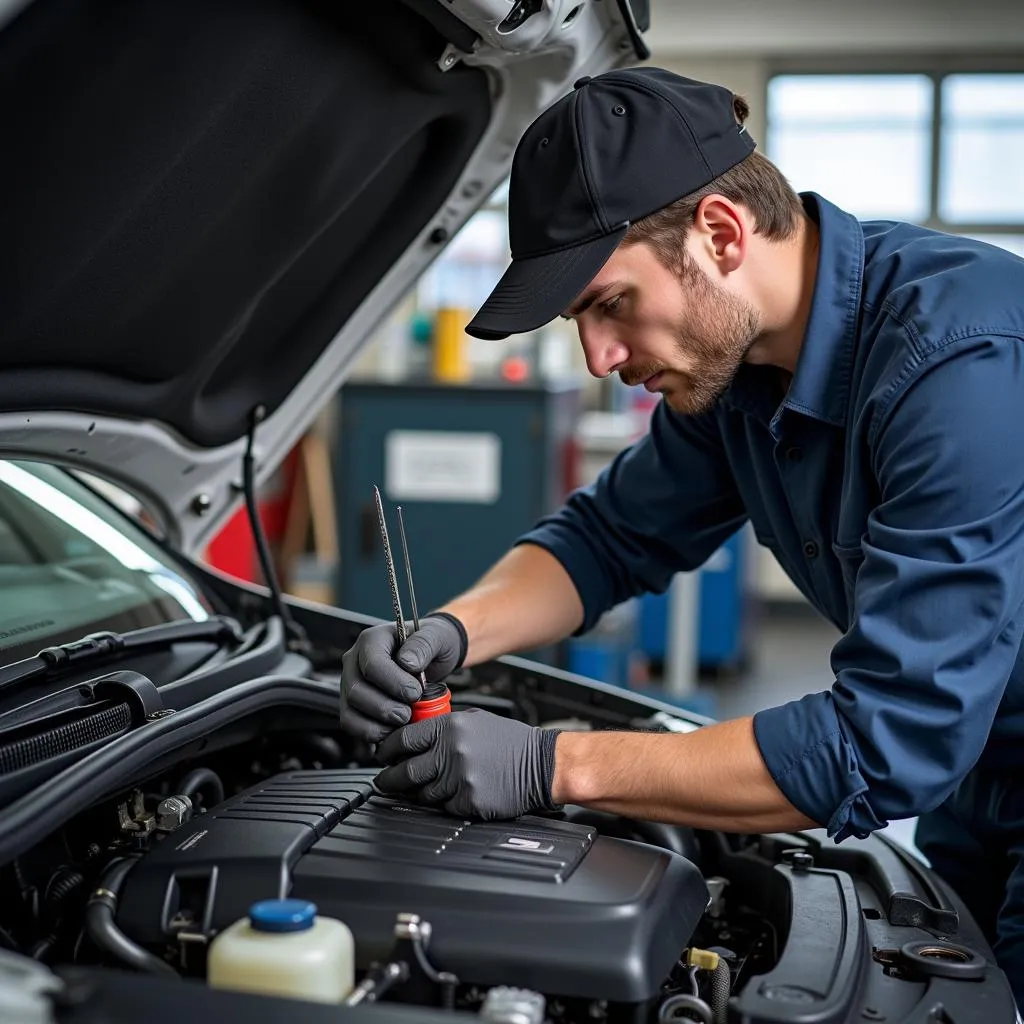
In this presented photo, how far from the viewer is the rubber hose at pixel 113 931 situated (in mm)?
963

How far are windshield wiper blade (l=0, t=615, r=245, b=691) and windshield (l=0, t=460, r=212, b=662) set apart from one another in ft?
0.11

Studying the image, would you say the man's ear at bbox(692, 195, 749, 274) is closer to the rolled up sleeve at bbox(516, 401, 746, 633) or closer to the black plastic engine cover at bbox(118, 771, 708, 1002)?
the rolled up sleeve at bbox(516, 401, 746, 633)

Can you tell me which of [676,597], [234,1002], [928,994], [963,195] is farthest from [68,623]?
[963,195]

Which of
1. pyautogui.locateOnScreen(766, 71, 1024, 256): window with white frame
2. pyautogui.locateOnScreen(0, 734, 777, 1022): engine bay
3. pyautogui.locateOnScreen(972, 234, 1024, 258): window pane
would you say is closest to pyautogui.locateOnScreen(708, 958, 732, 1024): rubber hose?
pyautogui.locateOnScreen(0, 734, 777, 1022): engine bay

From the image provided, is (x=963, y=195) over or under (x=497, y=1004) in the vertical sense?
over

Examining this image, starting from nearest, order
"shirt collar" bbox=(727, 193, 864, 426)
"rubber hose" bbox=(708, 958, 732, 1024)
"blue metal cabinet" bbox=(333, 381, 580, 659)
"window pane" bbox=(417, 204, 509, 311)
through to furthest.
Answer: "rubber hose" bbox=(708, 958, 732, 1024) < "shirt collar" bbox=(727, 193, 864, 426) < "blue metal cabinet" bbox=(333, 381, 580, 659) < "window pane" bbox=(417, 204, 509, 311)

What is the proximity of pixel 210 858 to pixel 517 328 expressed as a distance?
590mm

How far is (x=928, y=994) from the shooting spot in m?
1.03

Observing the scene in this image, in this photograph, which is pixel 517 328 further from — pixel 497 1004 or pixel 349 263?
pixel 497 1004

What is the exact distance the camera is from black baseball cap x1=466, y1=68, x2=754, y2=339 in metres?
1.22

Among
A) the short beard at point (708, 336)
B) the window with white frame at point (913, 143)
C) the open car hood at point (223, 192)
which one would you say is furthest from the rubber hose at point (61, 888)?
the window with white frame at point (913, 143)

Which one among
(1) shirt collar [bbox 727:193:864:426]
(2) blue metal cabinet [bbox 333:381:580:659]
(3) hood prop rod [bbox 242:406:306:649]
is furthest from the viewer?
(2) blue metal cabinet [bbox 333:381:580:659]

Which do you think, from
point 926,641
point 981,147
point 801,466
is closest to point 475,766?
point 926,641

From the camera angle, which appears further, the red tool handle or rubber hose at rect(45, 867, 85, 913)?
the red tool handle
